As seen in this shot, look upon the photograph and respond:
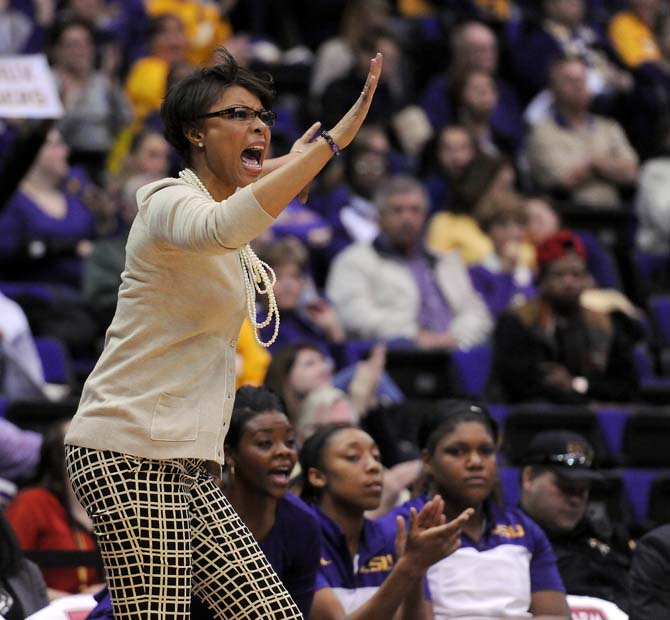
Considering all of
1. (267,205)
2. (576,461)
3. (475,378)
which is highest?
(267,205)

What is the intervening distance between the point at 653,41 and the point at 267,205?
9171mm

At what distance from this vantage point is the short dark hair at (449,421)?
174 inches

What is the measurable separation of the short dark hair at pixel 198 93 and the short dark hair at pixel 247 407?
1107 mm

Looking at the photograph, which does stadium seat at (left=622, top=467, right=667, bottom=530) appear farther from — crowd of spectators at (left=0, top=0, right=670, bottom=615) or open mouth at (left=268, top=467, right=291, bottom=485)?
open mouth at (left=268, top=467, right=291, bottom=485)

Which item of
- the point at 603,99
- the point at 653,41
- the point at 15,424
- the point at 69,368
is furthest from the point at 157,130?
the point at 653,41

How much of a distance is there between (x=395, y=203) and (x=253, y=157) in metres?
4.69

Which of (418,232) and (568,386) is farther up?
(418,232)

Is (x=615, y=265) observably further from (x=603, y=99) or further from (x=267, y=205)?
(x=267, y=205)

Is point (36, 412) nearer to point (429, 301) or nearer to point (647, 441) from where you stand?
point (429, 301)

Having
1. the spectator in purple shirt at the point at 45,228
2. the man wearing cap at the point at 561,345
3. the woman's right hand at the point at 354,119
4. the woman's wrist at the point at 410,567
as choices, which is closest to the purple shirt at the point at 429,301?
the man wearing cap at the point at 561,345

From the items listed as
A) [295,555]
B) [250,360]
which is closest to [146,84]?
[250,360]

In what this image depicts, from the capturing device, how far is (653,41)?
11.1 meters

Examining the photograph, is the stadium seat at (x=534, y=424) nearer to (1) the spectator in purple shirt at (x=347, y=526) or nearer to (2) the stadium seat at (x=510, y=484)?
(2) the stadium seat at (x=510, y=484)

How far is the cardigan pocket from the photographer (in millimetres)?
2744
